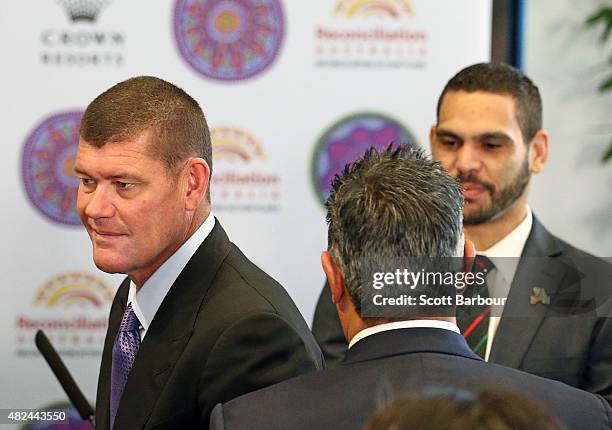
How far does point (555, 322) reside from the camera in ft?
8.29

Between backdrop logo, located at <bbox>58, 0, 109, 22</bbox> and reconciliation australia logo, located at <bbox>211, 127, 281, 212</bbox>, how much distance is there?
0.48 meters

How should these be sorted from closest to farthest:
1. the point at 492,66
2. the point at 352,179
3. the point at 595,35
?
1. the point at 352,179
2. the point at 492,66
3. the point at 595,35

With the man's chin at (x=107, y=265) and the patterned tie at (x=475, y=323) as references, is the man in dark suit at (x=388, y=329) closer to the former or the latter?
the man's chin at (x=107, y=265)

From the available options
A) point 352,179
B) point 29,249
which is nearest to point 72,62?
point 29,249

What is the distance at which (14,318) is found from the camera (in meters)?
3.08

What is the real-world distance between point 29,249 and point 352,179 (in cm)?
165

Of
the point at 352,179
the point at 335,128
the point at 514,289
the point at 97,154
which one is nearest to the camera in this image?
the point at 352,179

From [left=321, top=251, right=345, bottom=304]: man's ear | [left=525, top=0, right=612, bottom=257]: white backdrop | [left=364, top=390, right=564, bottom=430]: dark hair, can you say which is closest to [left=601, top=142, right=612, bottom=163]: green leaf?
[left=525, top=0, right=612, bottom=257]: white backdrop

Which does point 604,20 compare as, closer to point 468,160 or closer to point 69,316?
point 468,160

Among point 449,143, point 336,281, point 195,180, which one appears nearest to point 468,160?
point 449,143

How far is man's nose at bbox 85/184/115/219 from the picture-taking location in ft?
6.58

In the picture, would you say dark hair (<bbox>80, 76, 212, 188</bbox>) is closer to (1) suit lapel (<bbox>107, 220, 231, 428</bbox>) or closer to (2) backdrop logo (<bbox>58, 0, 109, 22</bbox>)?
(1) suit lapel (<bbox>107, 220, 231, 428</bbox>)

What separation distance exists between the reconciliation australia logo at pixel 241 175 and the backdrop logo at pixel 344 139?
129 mm

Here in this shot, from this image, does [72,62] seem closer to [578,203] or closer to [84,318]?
[84,318]
